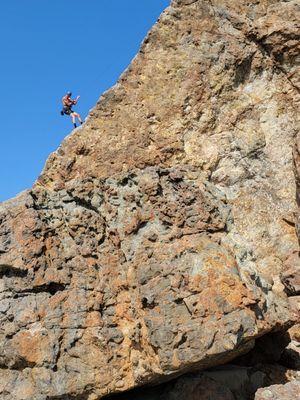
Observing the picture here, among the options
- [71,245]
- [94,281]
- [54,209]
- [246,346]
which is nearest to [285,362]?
[246,346]

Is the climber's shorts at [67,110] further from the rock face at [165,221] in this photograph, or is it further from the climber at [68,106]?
the rock face at [165,221]

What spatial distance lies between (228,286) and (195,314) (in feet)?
2.50

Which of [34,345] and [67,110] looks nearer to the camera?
[34,345]

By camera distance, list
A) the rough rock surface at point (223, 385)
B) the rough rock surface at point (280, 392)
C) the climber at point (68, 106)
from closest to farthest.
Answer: the rough rock surface at point (280, 392), the rough rock surface at point (223, 385), the climber at point (68, 106)

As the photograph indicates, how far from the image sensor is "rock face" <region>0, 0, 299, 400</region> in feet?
25.4

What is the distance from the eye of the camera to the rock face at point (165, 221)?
7.74 m

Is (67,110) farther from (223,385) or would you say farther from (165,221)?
(223,385)

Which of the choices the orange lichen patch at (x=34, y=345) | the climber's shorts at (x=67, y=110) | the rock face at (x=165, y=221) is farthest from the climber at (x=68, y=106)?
the orange lichen patch at (x=34, y=345)

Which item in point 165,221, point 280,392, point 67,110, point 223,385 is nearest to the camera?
point 280,392

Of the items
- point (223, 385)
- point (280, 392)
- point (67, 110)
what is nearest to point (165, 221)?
point (223, 385)

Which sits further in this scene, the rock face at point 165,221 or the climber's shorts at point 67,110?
the climber's shorts at point 67,110

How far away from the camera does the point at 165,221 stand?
28.6 feet

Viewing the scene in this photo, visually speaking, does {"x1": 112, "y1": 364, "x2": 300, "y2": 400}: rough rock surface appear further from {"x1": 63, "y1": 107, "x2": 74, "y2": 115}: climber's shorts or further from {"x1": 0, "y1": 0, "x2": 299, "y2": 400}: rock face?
{"x1": 63, "y1": 107, "x2": 74, "y2": 115}: climber's shorts

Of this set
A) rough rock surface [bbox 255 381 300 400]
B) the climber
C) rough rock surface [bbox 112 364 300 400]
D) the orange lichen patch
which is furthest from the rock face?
the climber
